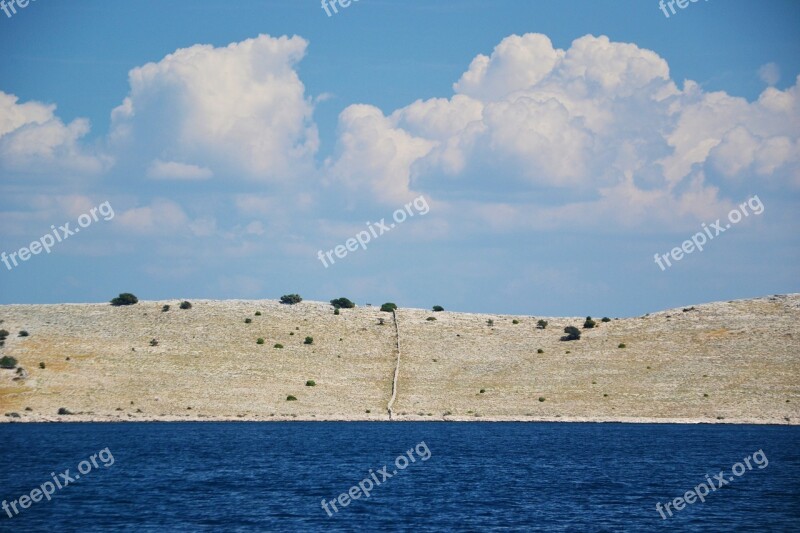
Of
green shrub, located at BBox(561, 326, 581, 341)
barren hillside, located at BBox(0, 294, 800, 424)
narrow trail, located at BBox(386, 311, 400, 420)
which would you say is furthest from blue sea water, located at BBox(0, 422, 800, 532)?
green shrub, located at BBox(561, 326, 581, 341)

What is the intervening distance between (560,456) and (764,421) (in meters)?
37.5

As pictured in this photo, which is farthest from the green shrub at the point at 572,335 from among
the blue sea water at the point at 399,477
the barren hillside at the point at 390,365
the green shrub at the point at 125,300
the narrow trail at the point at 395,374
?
the green shrub at the point at 125,300

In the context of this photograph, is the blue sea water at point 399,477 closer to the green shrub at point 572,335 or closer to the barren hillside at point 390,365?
the barren hillside at point 390,365

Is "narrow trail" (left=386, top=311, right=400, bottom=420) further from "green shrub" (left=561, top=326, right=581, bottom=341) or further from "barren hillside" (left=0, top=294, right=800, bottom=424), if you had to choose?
"green shrub" (left=561, top=326, right=581, bottom=341)

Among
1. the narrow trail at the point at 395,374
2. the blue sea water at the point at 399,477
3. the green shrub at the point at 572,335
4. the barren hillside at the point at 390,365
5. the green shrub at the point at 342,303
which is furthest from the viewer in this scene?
the green shrub at the point at 342,303

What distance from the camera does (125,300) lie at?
5625 inches

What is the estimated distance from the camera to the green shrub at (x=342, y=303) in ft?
488

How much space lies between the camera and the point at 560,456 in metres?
73.6

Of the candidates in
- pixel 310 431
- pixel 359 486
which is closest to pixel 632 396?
pixel 310 431

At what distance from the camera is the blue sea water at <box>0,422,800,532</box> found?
154 ft

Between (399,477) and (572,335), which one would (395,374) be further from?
(399,477)

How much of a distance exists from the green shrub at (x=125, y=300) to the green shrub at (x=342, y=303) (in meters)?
32.0

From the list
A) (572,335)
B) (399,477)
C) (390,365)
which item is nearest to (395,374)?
(390,365)

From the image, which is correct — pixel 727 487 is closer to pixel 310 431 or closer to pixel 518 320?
pixel 310 431
